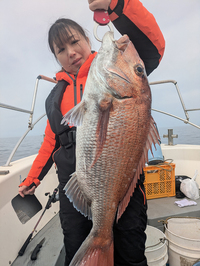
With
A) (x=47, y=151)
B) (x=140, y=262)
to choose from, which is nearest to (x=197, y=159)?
(x=140, y=262)

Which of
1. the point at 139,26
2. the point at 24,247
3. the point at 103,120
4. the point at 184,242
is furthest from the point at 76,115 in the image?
the point at 24,247

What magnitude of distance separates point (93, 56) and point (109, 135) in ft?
2.63

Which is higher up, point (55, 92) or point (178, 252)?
point (55, 92)

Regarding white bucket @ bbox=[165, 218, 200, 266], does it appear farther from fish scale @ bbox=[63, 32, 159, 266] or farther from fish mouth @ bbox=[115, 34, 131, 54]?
fish mouth @ bbox=[115, 34, 131, 54]

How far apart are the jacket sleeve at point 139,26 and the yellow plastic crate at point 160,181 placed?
7.23ft

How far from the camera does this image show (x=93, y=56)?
1.35m

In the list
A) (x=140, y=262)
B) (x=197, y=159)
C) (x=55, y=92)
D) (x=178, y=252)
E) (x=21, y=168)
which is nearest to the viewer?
(x=140, y=262)

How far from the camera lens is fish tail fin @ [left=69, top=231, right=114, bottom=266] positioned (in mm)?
928

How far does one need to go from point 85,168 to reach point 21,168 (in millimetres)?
1670

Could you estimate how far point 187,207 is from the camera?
102 inches

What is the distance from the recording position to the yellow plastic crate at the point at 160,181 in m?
2.94

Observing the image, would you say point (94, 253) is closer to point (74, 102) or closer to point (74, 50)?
point (74, 102)

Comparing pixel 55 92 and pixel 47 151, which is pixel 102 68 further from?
pixel 47 151

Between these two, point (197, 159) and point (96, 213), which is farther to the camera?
point (197, 159)
